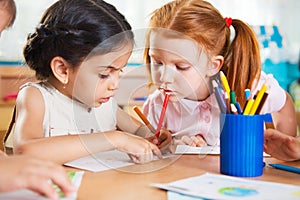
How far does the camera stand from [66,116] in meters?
1.26

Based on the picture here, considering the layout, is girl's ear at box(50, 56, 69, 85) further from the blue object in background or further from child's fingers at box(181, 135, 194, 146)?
the blue object in background

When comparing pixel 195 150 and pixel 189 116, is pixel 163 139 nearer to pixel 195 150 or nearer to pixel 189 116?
pixel 195 150

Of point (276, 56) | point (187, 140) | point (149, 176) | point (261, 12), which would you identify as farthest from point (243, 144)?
point (261, 12)

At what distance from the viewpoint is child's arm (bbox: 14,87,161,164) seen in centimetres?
95

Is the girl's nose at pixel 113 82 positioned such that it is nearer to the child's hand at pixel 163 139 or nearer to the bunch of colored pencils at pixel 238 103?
the child's hand at pixel 163 139

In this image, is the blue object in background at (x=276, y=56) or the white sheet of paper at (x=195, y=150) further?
the blue object in background at (x=276, y=56)

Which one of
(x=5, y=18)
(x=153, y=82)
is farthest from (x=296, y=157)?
(x=5, y=18)

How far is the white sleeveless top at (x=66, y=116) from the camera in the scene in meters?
1.19

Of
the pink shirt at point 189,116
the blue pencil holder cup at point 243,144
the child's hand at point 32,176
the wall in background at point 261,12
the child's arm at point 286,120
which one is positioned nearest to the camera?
the child's hand at point 32,176

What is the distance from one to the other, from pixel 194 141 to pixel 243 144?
0.27m

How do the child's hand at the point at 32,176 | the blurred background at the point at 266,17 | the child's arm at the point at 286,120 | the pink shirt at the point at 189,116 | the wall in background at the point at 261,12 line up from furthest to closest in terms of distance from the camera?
the wall in background at the point at 261,12 < the blurred background at the point at 266,17 < the child's arm at the point at 286,120 < the pink shirt at the point at 189,116 < the child's hand at the point at 32,176

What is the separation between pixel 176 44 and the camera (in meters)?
1.15

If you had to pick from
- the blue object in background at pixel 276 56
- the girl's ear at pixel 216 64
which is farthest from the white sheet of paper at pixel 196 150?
the blue object in background at pixel 276 56

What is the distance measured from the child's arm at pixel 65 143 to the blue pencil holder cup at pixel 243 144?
19cm
